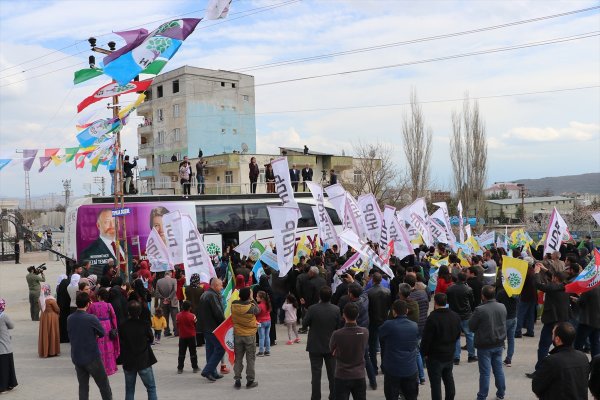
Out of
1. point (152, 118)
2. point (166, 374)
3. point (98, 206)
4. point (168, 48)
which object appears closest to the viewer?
point (166, 374)

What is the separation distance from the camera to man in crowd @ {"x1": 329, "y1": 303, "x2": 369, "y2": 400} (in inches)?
267

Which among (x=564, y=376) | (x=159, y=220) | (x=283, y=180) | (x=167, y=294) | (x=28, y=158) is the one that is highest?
(x=28, y=158)

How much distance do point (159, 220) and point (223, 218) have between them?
3.03 metres

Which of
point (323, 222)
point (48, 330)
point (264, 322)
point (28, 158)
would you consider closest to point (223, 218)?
point (28, 158)

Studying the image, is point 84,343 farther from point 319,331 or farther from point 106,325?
point 319,331

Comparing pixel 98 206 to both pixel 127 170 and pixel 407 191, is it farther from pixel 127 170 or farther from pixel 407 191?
pixel 407 191

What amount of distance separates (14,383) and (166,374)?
8.35 ft

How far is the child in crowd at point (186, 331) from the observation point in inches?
389

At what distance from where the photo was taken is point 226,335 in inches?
364

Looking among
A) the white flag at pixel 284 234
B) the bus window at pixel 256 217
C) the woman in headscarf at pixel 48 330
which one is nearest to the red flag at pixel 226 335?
the white flag at pixel 284 234

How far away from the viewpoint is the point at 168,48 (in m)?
11.7

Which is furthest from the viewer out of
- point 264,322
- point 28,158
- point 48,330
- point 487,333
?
point 28,158

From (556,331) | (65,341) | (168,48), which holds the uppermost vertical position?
(168,48)

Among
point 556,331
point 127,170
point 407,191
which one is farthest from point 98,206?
point 407,191
